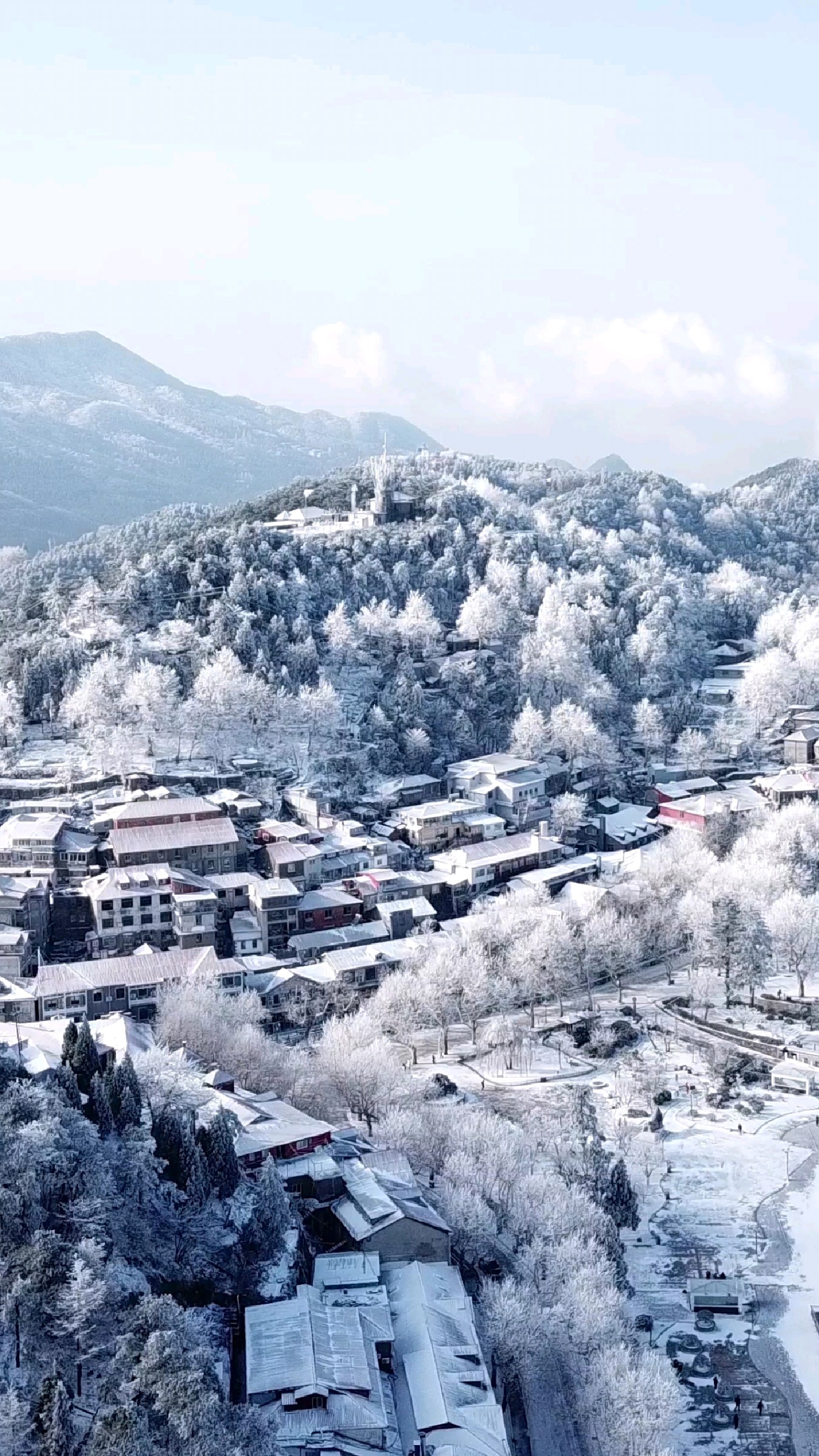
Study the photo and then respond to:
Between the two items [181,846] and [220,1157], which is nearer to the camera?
[220,1157]

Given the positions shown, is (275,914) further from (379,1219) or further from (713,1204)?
(379,1219)

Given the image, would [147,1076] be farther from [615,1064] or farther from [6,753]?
[6,753]

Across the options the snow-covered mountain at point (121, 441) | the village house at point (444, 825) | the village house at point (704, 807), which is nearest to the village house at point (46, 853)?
the village house at point (444, 825)

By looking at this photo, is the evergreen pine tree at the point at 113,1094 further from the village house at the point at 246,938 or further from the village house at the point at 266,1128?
the village house at the point at 246,938

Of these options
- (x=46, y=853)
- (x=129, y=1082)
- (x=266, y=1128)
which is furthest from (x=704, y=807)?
(x=129, y=1082)

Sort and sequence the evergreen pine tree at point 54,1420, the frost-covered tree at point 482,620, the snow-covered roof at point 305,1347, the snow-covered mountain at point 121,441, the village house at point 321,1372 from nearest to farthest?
the evergreen pine tree at point 54,1420
the village house at point 321,1372
the snow-covered roof at point 305,1347
the frost-covered tree at point 482,620
the snow-covered mountain at point 121,441
